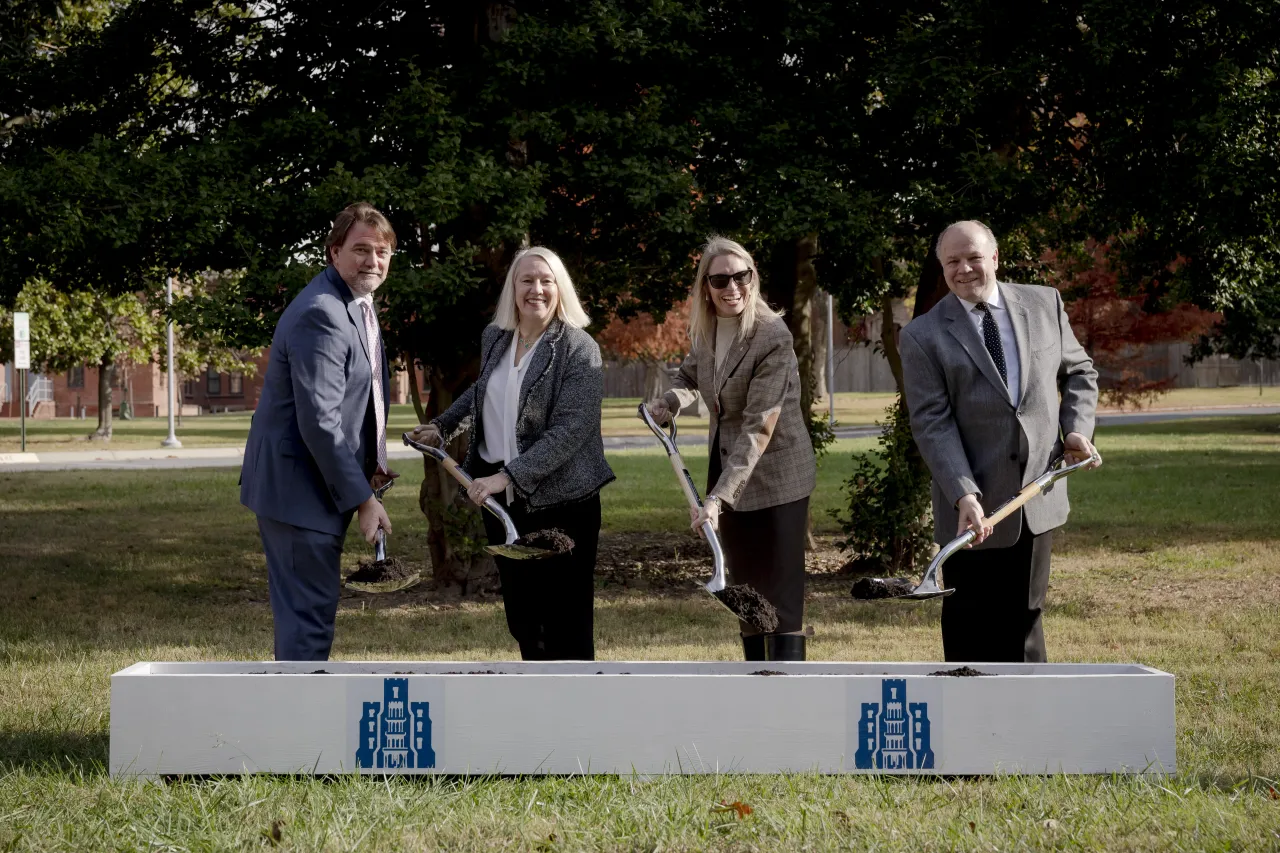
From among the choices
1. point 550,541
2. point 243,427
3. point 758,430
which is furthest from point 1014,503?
point 243,427

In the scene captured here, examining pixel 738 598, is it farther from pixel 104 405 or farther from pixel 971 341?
pixel 104 405

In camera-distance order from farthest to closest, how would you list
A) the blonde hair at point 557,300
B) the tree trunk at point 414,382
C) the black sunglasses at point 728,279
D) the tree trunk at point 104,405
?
the tree trunk at point 104,405 < the tree trunk at point 414,382 < the blonde hair at point 557,300 < the black sunglasses at point 728,279

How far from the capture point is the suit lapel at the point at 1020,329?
4.72 m

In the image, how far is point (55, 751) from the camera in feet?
16.5

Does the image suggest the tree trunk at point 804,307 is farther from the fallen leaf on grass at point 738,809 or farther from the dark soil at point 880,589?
the fallen leaf on grass at point 738,809

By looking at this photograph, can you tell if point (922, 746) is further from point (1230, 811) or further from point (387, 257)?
point (387, 257)

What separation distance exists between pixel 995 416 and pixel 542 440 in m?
1.62

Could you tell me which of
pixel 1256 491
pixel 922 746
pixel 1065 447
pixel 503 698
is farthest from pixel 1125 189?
pixel 1256 491

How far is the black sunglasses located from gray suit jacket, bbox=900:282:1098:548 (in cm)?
63

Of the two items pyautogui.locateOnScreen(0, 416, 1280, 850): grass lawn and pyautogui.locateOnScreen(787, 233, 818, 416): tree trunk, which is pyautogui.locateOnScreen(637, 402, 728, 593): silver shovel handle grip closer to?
pyautogui.locateOnScreen(0, 416, 1280, 850): grass lawn

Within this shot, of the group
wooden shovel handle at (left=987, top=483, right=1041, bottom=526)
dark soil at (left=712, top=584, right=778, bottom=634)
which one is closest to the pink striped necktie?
dark soil at (left=712, top=584, right=778, bottom=634)

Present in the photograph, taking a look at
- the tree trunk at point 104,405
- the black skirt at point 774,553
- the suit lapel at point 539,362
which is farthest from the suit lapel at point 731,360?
the tree trunk at point 104,405

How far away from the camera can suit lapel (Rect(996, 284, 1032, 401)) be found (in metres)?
4.72

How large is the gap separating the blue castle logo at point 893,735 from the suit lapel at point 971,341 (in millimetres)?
1112
